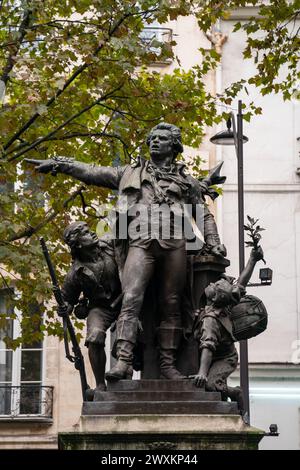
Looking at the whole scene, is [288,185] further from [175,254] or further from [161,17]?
[175,254]

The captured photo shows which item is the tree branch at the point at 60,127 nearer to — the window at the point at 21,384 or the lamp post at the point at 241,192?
the lamp post at the point at 241,192

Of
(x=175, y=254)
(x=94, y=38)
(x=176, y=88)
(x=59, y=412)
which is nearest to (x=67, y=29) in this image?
(x=94, y=38)

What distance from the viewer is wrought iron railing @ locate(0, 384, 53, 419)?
27.3 metres

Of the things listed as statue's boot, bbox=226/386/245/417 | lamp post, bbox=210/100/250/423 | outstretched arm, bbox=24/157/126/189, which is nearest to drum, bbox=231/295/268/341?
statue's boot, bbox=226/386/245/417

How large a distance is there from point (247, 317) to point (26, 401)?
1686cm

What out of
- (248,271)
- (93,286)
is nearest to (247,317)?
(248,271)

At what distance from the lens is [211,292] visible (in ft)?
35.0

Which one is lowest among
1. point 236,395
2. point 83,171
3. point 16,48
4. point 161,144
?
point 236,395

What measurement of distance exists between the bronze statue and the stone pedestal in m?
0.34

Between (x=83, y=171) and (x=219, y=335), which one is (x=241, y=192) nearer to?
(x=83, y=171)

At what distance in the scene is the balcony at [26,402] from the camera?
27.2m

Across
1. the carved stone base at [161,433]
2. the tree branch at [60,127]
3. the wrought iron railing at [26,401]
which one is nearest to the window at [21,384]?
the wrought iron railing at [26,401]

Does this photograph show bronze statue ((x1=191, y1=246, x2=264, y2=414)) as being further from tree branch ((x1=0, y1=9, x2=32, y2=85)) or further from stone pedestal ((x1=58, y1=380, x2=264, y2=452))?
tree branch ((x1=0, y1=9, x2=32, y2=85))

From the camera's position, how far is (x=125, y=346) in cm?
1038
